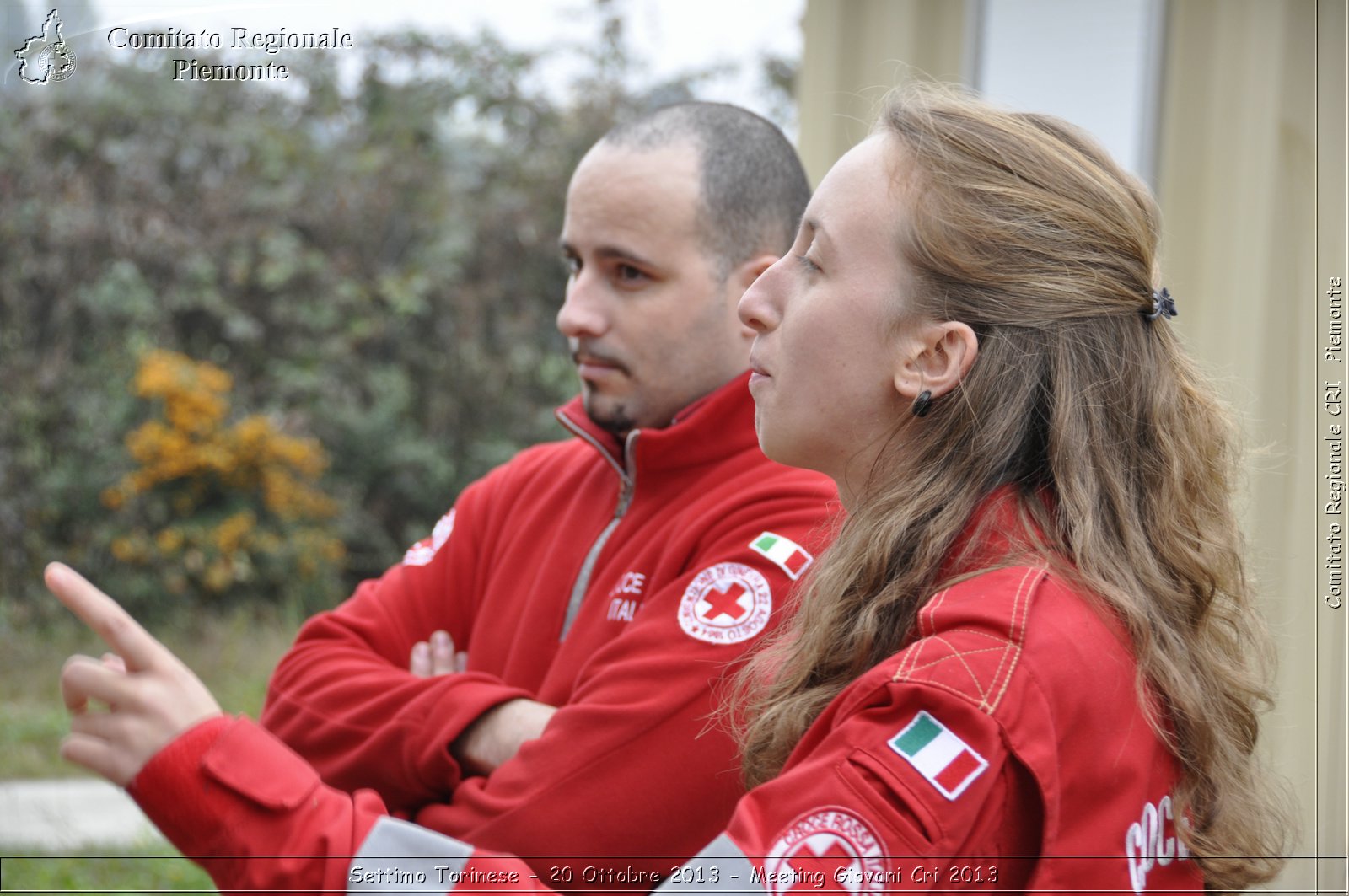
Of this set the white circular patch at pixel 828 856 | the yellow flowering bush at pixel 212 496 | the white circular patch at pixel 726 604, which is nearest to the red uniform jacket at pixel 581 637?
the white circular patch at pixel 726 604

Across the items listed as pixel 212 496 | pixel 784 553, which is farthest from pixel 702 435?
pixel 212 496

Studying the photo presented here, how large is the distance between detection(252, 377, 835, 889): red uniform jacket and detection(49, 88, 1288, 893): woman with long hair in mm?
272

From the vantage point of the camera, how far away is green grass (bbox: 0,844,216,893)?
3480mm

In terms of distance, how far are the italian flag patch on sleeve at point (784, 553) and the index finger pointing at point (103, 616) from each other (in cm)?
89

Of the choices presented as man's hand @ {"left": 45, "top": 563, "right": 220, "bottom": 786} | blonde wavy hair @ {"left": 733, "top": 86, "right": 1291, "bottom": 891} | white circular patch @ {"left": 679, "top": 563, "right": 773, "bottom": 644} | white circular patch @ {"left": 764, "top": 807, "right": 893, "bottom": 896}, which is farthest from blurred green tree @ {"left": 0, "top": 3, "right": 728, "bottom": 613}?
white circular patch @ {"left": 764, "top": 807, "right": 893, "bottom": 896}

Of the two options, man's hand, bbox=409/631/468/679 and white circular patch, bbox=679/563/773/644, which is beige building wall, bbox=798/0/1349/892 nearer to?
white circular patch, bbox=679/563/773/644

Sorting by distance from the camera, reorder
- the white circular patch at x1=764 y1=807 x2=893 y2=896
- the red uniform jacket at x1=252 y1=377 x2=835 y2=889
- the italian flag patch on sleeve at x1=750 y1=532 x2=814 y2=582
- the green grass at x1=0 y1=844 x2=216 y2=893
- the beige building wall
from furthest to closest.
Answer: the green grass at x1=0 y1=844 x2=216 y2=893 < the beige building wall < the italian flag patch on sleeve at x1=750 y1=532 x2=814 y2=582 < the red uniform jacket at x1=252 y1=377 x2=835 y2=889 < the white circular patch at x1=764 y1=807 x2=893 y2=896

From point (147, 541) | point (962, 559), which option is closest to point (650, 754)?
point (962, 559)

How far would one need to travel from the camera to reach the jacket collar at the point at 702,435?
2.10m

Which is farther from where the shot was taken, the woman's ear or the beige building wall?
the beige building wall

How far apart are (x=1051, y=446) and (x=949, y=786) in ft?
1.47

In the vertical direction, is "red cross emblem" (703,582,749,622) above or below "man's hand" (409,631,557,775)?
above

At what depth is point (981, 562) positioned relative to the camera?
131 centimetres

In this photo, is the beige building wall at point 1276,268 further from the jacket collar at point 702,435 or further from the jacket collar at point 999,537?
the jacket collar at point 999,537
